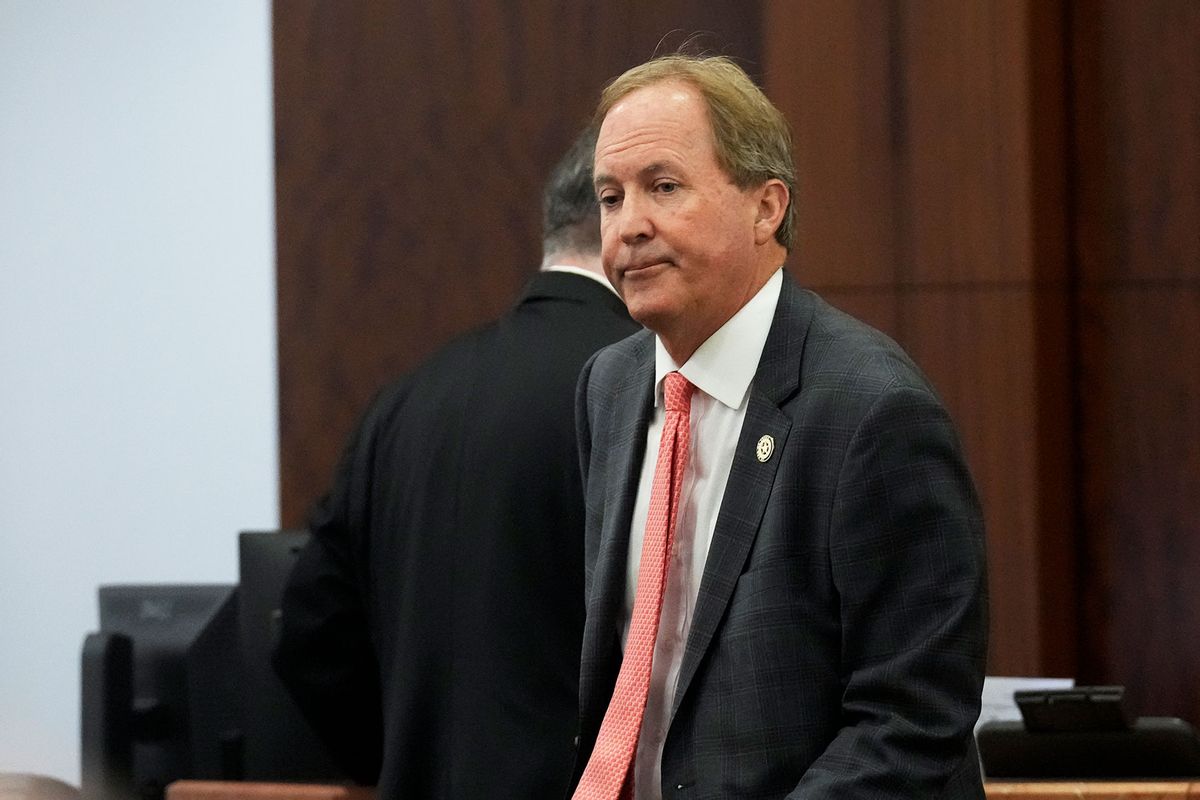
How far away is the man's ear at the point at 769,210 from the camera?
1.91 meters

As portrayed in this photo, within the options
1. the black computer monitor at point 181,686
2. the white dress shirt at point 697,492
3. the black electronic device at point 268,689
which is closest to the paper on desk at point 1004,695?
the black electronic device at point 268,689

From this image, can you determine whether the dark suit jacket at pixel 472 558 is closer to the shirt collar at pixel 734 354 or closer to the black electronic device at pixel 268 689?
the black electronic device at pixel 268 689

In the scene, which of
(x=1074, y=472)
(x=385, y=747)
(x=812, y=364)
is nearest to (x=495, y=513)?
(x=385, y=747)

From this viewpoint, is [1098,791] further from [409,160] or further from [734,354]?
[409,160]

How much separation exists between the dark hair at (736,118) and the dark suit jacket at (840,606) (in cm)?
22

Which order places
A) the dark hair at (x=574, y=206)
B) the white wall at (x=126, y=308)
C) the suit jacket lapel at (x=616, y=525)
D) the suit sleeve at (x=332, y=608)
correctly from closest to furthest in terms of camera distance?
the suit jacket lapel at (x=616, y=525), the dark hair at (x=574, y=206), the suit sleeve at (x=332, y=608), the white wall at (x=126, y=308)

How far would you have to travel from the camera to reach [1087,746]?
2.90 metres

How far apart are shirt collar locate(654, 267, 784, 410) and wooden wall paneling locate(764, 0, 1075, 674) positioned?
2084mm

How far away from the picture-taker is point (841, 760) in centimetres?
169

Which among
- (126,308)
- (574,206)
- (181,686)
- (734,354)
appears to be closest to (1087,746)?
(574,206)

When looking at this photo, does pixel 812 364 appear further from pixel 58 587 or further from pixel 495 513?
pixel 58 587

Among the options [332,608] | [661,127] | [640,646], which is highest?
[661,127]

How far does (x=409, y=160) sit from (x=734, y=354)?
299 cm

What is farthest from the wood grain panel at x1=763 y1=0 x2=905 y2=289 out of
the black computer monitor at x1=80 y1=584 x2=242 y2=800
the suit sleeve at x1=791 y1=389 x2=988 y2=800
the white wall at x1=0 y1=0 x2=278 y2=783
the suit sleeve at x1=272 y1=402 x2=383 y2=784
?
the suit sleeve at x1=791 y1=389 x2=988 y2=800
